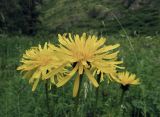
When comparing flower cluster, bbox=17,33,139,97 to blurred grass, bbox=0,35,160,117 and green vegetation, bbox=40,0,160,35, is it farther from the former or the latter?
green vegetation, bbox=40,0,160,35

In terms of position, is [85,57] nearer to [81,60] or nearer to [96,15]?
[81,60]

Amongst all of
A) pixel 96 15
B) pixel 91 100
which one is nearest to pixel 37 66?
pixel 91 100

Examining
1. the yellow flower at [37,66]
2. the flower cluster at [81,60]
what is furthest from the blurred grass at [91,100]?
the flower cluster at [81,60]

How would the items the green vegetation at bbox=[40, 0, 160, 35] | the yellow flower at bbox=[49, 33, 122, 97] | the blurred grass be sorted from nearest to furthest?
1. the yellow flower at bbox=[49, 33, 122, 97]
2. the blurred grass
3. the green vegetation at bbox=[40, 0, 160, 35]

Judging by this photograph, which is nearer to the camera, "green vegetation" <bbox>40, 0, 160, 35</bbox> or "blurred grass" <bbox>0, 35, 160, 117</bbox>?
"blurred grass" <bbox>0, 35, 160, 117</bbox>

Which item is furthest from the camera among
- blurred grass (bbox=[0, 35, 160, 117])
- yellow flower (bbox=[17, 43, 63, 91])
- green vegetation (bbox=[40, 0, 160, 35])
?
green vegetation (bbox=[40, 0, 160, 35])

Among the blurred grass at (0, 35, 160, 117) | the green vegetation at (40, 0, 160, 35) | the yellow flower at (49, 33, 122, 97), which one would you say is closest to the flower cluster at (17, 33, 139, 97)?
the yellow flower at (49, 33, 122, 97)

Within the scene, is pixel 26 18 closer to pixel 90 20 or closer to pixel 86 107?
pixel 86 107

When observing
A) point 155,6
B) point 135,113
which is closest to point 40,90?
point 135,113
